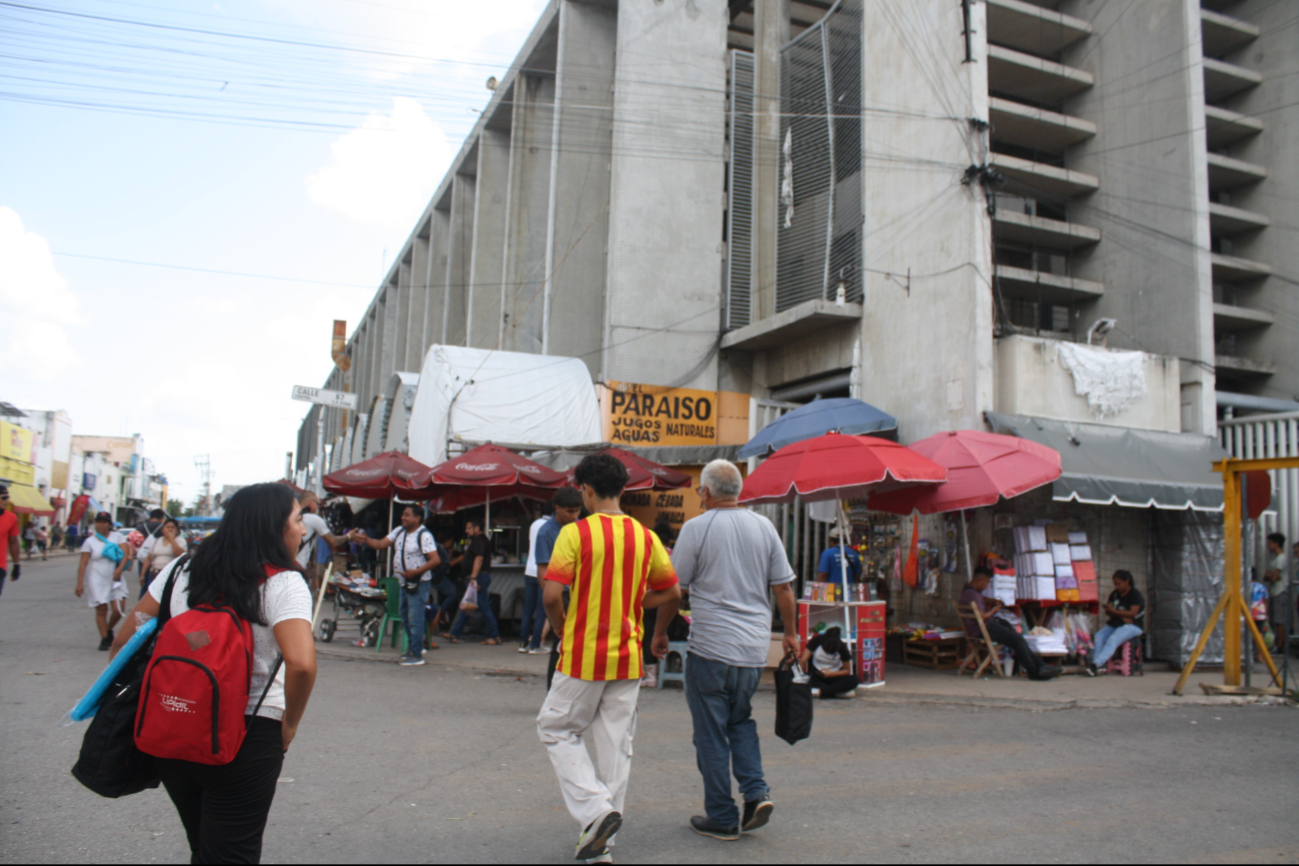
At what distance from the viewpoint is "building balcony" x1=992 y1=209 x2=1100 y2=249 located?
15.1m

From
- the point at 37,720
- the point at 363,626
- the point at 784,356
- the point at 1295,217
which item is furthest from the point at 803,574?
the point at 1295,217

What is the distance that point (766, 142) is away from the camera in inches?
706

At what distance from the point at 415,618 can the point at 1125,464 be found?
908 centimetres

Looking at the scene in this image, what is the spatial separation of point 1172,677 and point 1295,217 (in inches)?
454

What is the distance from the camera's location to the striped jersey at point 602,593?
3953 mm

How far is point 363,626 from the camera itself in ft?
36.7

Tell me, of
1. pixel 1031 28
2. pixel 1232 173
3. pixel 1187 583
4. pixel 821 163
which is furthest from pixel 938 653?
pixel 1232 173

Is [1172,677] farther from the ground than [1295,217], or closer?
closer

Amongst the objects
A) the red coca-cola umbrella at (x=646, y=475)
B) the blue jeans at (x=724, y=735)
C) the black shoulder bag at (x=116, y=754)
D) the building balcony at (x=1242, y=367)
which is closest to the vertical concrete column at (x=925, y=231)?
the red coca-cola umbrella at (x=646, y=475)

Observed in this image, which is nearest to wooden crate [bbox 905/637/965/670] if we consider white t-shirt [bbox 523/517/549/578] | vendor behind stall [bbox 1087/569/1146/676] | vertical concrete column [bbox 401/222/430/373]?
vendor behind stall [bbox 1087/569/1146/676]

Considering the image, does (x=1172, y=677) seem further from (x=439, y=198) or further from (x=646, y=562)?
(x=439, y=198)

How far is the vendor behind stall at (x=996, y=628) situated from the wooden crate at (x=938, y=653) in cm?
55

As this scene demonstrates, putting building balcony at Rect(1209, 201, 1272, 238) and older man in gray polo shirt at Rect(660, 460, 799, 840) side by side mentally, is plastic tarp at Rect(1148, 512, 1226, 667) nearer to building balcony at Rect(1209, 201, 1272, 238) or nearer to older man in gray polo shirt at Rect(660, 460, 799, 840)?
building balcony at Rect(1209, 201, 1272, 238)

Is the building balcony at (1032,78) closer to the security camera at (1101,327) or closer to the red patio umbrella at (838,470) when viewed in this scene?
the security camera at (1101,327)
